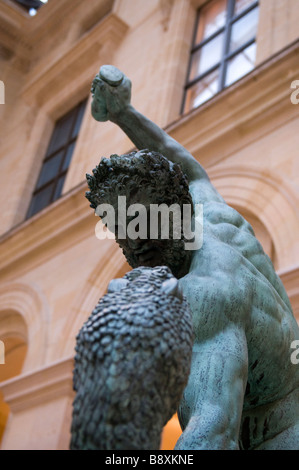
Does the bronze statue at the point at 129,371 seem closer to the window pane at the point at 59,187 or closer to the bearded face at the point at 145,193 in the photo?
the bearded face at the point at 145,193

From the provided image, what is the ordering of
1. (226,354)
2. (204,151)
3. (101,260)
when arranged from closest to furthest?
(226,354)
(204,151)
(101,260)

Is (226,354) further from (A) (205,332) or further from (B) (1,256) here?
(B) (1,256)

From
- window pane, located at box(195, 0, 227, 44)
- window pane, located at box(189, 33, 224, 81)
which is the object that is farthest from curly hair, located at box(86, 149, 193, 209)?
window pane, located at box(195, 0, 227, 44)

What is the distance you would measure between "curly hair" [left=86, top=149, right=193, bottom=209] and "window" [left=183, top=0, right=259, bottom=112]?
7.61 metres

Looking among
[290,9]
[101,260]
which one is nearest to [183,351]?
[101,260]

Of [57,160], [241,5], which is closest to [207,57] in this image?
[241,5]

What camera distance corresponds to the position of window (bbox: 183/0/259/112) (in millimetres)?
9297

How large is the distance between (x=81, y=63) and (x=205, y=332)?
39.6 ft

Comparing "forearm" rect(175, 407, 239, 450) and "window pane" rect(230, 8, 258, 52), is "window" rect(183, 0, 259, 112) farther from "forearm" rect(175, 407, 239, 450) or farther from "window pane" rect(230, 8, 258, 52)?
"forearm" rect(175, 407, 239, 450)

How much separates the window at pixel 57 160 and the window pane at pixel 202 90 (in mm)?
2720

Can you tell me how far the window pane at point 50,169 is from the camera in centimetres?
1190

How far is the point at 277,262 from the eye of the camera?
19.7 ft

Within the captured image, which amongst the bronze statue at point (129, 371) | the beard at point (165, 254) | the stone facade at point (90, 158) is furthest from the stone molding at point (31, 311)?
the bronze statue at point (129, 371)

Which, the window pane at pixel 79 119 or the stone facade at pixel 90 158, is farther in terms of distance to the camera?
the window pane at pixel 79 119
